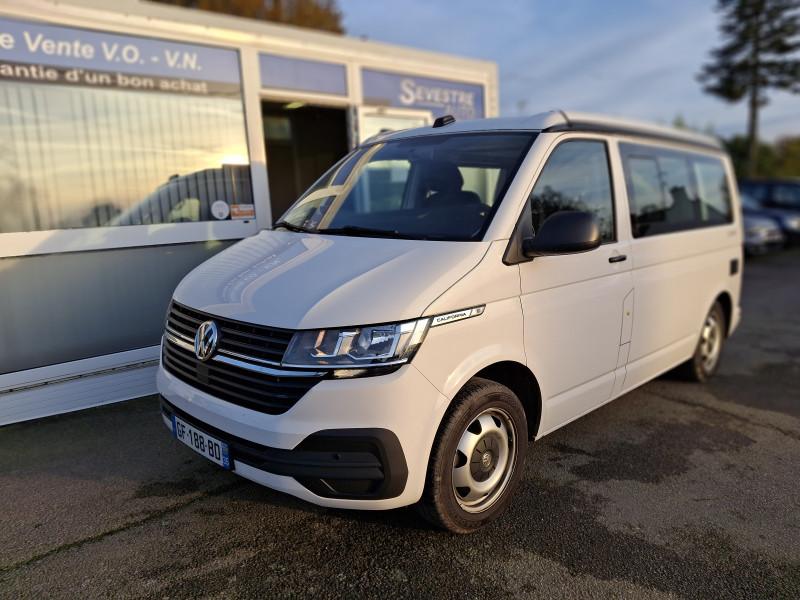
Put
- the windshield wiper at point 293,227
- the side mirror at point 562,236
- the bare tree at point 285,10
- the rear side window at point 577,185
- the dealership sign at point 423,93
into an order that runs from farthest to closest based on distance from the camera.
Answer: the bare tree at point 285,10
the dealership sign at point 423,93
the windshield wiper at point 293,227
the rear side window at point 577,185
the side mirror at point 562,236

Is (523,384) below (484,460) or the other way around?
the other way around

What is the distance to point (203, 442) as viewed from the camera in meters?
2.73

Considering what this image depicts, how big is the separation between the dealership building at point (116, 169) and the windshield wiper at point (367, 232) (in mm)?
2361

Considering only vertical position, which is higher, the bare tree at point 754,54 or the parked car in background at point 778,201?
the bare tree at point 754,54

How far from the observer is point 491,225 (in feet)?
9.30

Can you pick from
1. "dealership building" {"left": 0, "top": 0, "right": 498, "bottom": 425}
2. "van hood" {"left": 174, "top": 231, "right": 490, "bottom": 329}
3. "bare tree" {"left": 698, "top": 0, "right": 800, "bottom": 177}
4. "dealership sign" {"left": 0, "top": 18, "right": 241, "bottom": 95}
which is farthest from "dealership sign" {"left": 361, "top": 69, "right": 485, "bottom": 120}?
"bare tree" {"left": 698, "top": 0, "right": 800, "bottom": 177}

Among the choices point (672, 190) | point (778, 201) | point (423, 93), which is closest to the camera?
point (672, 190)

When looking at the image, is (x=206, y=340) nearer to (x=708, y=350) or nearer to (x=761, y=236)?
(x=708, y=350)

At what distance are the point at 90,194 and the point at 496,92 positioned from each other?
523 cm

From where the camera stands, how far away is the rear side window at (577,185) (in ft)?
10.3

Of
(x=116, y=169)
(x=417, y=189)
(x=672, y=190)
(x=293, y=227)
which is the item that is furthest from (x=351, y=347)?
(x=116, y=169)

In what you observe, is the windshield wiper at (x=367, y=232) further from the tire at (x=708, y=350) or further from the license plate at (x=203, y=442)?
the tire at (x=708, y=350)

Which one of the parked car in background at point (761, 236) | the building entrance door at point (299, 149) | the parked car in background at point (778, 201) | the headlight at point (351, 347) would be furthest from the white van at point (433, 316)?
the parked car in background at point (778, 201)

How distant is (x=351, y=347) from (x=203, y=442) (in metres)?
0.92
